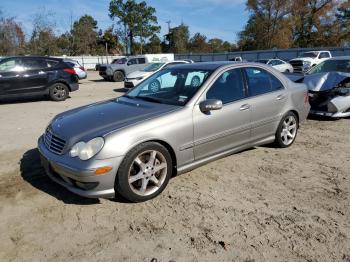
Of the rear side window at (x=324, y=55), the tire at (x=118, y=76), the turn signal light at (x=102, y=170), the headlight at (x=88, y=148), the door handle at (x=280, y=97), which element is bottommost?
the tire at (x=118, y=76)

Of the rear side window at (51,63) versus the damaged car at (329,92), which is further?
the rear side window at (51,63)

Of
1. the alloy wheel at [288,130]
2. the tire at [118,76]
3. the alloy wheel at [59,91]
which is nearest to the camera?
the alloy wheel at [288,130]

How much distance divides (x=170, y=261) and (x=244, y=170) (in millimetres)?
2288

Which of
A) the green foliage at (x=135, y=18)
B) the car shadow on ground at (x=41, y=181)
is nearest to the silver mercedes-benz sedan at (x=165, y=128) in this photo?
the car shadow on ground at (x=41, y=181)

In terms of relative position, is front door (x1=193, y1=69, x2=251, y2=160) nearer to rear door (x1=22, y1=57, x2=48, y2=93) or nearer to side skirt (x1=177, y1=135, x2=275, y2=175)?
side skirt (x1=177, y1=135, x2=275, y2=175)

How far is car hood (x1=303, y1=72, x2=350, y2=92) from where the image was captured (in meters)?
8.13

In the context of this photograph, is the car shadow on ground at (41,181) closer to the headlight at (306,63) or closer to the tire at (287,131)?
the tire at (287,131)

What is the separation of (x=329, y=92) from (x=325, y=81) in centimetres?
42

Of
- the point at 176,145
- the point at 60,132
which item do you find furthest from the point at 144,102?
the point at 60,132

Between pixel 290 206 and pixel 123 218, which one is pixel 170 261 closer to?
pixel 123 218

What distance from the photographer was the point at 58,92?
12500mm

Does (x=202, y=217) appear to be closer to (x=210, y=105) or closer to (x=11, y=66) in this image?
(x=210, y=105)

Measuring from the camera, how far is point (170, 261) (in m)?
2.90

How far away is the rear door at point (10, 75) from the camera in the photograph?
37.8 ft
